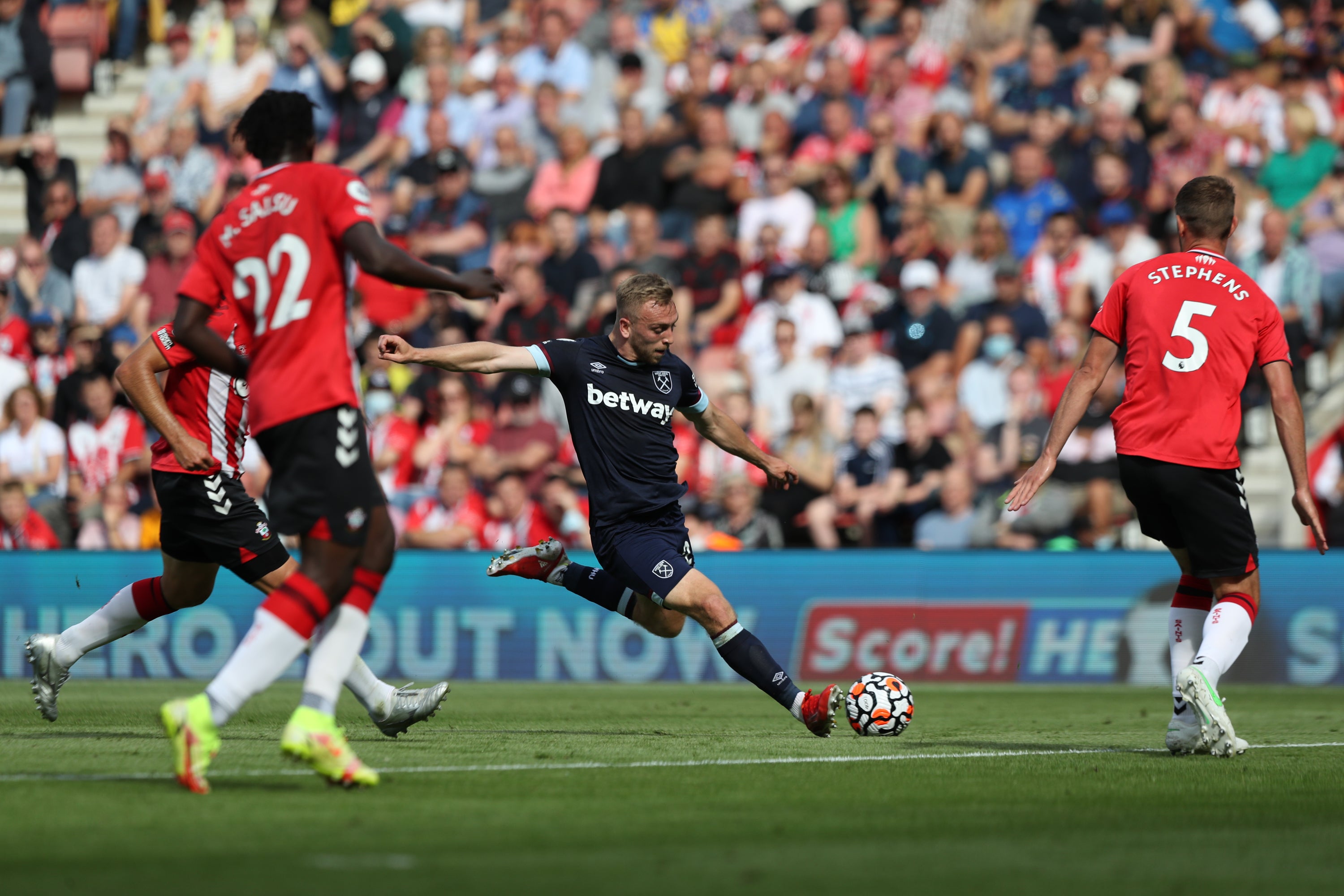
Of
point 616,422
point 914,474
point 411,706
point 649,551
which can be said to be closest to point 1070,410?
point 649,551

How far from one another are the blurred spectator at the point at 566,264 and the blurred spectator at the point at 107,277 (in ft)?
16.3

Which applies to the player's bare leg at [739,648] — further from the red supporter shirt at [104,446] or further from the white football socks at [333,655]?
the red supporter shirt at [104,446]

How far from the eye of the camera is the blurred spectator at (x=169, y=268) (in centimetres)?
1944

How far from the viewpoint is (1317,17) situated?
18.7 m

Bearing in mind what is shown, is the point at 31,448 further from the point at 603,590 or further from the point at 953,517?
the point at 603,590

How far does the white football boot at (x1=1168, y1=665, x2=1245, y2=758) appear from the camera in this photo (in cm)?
754

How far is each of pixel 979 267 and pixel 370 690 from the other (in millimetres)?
11371

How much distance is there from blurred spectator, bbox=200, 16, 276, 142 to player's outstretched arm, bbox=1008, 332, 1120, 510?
16037 mm

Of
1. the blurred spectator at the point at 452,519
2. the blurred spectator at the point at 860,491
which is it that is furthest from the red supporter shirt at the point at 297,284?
the blurred spectator at the point at 452,519

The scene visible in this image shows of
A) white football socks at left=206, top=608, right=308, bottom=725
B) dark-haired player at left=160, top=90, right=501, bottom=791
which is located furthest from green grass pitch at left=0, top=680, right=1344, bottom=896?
dark-haired player at left=160, top=90, right=501, bottom=791

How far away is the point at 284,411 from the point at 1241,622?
440 centimetres

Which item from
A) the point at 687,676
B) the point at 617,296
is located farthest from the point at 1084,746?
the point at 687,676

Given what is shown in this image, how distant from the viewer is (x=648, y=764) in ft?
24.0

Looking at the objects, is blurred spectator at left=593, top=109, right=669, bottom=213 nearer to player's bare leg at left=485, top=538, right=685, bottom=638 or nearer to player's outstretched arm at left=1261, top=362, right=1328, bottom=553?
player's bare leg at left=485, top=538, right=685, bottom=638
